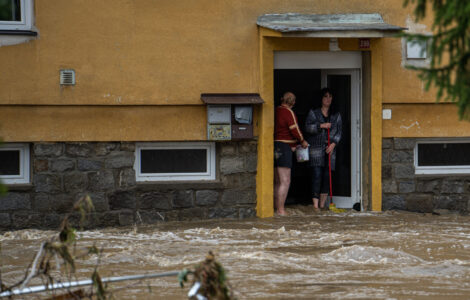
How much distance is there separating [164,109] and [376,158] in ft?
10.8

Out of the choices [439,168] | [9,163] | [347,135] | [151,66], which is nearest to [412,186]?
[439,168]

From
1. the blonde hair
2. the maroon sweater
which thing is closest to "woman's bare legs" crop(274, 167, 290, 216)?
the maroon sweater

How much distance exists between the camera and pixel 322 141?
12703mm

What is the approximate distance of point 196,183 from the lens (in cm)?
1161

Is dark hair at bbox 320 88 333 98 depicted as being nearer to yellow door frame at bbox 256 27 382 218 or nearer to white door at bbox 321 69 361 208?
white door at bbox 321 69 361 208

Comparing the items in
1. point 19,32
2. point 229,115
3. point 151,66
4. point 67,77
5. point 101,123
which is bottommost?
point 101,123

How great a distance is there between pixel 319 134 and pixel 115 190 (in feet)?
11.1

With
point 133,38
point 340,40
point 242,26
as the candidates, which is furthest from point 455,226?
point 133,38

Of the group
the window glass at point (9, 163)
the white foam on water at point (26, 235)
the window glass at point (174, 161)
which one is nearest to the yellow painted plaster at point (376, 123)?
the window glass at point (174, 161)

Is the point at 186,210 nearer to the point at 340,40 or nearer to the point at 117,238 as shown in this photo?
the point at 117,238

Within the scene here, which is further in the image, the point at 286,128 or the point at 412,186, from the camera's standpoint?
the point at 412,186

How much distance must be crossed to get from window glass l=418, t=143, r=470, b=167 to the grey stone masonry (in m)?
0.25

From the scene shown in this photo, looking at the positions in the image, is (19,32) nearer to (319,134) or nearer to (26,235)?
(26,235)

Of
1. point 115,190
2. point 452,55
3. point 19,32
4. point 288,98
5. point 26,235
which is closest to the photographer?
point 452,55
